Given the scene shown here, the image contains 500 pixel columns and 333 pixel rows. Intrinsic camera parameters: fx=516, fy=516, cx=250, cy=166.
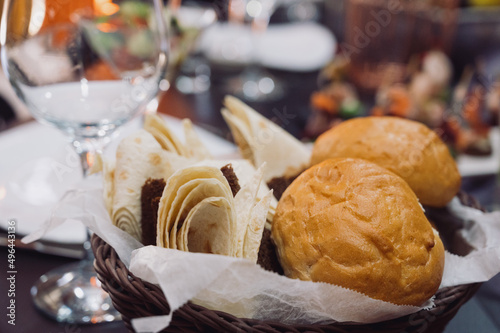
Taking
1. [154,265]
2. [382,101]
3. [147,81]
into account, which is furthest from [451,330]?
[382,101]

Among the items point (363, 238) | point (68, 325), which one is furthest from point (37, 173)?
point (363, 238)

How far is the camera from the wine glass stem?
27.4 inches

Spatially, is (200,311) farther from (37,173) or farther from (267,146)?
(37,173)

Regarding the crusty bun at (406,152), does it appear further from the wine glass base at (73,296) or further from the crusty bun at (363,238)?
the wine glass base at (73,296)

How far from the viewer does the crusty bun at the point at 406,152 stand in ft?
2.14

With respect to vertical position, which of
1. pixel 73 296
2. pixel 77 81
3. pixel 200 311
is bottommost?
pixel 73 296

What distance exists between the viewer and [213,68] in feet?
5.98

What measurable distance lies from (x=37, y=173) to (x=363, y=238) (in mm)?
693

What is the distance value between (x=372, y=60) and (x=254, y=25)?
1.39 feet

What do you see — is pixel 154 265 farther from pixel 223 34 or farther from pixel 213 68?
pixel 223 34

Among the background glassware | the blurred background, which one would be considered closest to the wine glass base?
the background glassware

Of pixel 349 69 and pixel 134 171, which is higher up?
pixel 134 171

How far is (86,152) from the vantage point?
2.32 ft

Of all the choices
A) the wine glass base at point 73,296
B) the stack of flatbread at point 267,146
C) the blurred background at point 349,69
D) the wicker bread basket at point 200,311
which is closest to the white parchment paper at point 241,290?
the wicker bread basket at point 200,311
